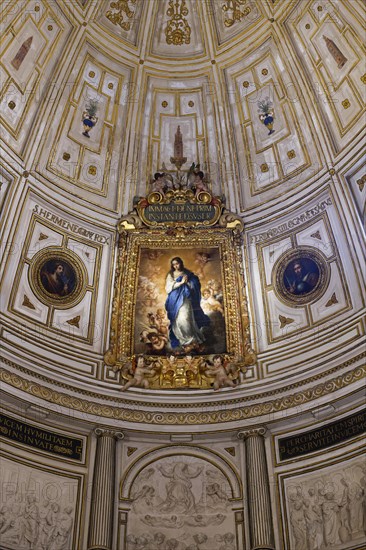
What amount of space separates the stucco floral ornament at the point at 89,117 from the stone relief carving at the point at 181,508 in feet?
30.0

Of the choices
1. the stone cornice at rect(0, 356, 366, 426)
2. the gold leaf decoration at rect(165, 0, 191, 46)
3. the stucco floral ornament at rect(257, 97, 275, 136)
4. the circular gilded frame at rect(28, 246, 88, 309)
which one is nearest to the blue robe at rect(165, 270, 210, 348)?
the stone cornice at rect(0, 356, 366, 426)

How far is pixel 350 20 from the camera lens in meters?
18.4

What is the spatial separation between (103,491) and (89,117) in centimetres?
998

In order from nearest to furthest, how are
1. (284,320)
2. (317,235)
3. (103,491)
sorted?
(103,491) → (284,320) → (317,235)

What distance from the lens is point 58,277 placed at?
19.0 meters

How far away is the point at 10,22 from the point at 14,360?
816 centimetres

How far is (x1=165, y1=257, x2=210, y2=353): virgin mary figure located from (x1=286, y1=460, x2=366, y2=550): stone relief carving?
4.49m

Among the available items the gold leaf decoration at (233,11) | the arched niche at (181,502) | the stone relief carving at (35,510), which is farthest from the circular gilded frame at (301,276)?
the stone relief carving at (35,510)

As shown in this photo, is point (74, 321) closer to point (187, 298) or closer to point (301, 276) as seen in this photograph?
point (187, 298)

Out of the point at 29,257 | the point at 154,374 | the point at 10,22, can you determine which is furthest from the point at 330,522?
the point at 10,22

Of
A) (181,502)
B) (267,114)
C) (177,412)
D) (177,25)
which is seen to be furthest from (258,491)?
(177,25)

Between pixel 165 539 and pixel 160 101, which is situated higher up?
pixel 160 101

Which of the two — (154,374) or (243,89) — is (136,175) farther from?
(154,374)

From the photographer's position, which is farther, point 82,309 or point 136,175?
point 136,175
